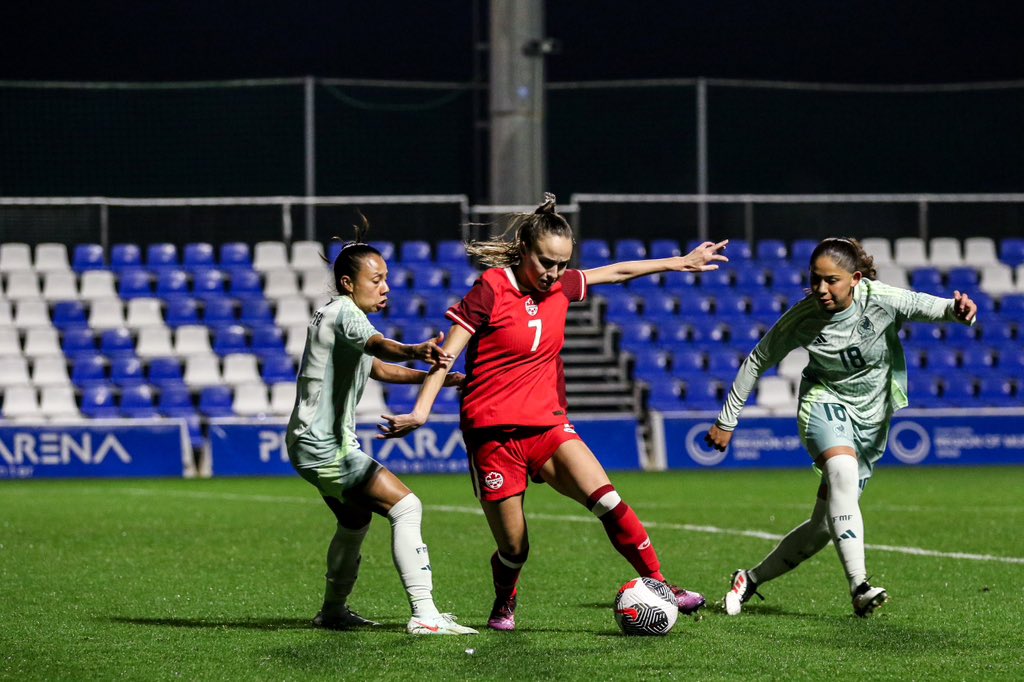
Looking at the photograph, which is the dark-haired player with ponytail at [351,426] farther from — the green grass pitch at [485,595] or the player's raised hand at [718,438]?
the player's raised hand at [718,438]

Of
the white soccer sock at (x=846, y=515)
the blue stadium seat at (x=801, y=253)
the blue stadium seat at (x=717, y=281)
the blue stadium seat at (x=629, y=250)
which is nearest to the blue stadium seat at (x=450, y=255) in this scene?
the blue stadium seat at (x=629, y=250)

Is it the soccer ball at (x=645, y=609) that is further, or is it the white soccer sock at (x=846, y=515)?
the white soccer sock at (x=846, y=515)

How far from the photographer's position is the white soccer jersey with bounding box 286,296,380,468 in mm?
6473

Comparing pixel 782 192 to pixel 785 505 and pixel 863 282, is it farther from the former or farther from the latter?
pixel 863 282

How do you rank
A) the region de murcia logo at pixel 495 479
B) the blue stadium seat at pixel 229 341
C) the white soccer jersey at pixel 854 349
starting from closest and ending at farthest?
the region de murcia logo at pixel 495 479 → the white soccer jersey at pixel 854 349 → the blue stadium seat at pixel 229 341

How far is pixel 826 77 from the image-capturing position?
91.0 ft

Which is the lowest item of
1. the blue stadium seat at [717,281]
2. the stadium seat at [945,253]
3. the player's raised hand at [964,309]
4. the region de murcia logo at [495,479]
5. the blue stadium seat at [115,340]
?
the blue stadium seat at [115,340]

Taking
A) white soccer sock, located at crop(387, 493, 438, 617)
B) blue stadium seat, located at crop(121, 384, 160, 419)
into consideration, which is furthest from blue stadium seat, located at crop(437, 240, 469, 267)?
white soccer sock, located at crop(387, 493, 438, 617)

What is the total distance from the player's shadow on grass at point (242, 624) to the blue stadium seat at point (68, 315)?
15.0 meters

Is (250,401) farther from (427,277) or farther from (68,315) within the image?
(427,277)

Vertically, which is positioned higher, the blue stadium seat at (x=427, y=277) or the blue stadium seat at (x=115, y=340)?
the blue stadium seat at (x=427, y=277)

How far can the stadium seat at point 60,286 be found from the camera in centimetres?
2161

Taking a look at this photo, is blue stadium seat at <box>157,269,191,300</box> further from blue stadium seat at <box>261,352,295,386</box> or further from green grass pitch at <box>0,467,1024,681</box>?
green grass pitch at <box>0,467,1024,681</box>

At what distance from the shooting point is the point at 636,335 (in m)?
21.9
